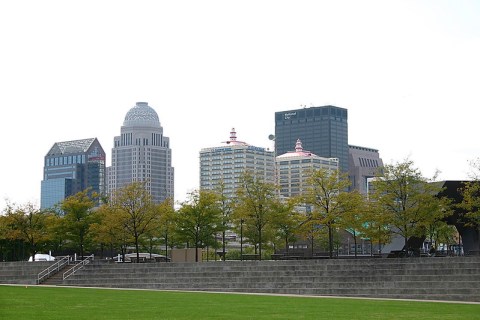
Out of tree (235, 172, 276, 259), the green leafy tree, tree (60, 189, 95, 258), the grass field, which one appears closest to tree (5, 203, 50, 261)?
tree (60, 189, 95, 258)

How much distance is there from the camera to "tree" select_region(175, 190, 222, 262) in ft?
253

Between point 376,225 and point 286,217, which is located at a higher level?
point 286,217

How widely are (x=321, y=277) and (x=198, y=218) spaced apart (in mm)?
25443

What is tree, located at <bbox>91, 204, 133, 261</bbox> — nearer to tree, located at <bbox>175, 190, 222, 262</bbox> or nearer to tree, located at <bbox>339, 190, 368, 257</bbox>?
tree, located at <bbox>175, 190, 222, 262</bbox>

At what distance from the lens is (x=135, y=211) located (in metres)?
79.8

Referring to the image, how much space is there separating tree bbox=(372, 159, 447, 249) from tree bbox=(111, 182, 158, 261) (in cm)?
2530

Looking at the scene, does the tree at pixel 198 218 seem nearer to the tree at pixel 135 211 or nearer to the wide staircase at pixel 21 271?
the tree at pixel 135 211

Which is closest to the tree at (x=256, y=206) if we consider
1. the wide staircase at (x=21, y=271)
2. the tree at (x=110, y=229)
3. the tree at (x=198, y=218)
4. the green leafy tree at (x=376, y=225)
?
the tree at (x=198, y=218)

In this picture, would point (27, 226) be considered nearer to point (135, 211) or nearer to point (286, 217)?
point (135, 211)

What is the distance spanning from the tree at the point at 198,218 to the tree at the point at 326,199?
1106 centimetres

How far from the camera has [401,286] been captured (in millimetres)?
49469

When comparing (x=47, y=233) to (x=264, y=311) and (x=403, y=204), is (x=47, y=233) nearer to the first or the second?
(x=403, y=204)

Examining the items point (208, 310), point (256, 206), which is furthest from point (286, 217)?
point (208, 310)

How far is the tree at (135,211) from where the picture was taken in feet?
258
